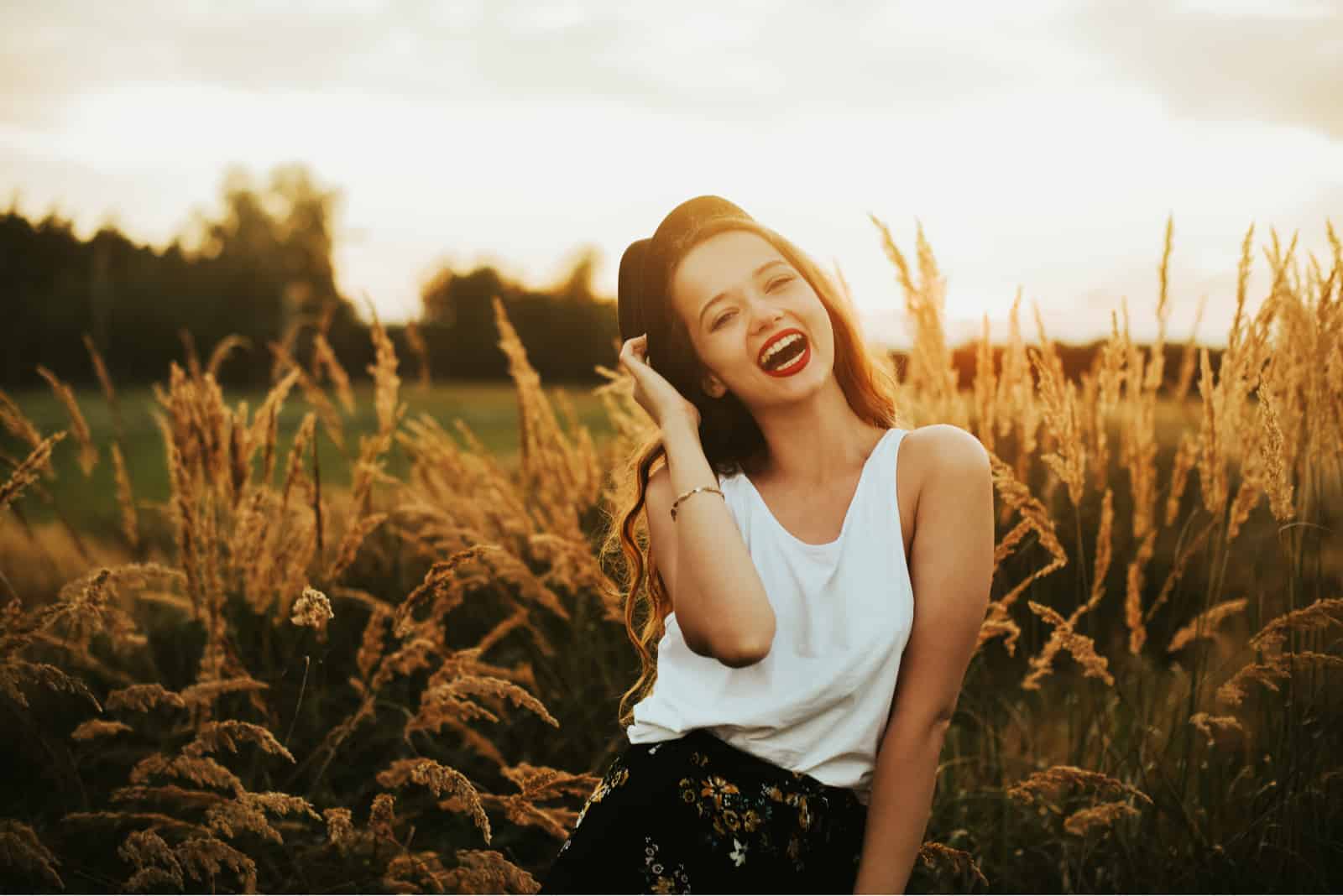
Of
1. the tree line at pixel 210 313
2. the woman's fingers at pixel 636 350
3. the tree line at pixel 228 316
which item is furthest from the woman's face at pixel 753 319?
the tree line at pixel 210 313

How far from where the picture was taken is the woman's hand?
1.71 m

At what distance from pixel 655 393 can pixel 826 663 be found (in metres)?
0.53

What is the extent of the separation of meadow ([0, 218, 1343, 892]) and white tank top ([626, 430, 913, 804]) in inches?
17.4

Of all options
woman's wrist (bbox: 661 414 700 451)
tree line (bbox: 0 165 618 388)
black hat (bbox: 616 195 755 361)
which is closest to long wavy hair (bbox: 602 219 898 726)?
black hat (bbox: 616 195 755 361)

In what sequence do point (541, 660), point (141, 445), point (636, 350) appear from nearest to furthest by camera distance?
1. point (636, 350)
2. point (541, 660)
3. point (141, 445)

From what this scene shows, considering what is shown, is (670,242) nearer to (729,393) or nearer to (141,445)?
(729,393)

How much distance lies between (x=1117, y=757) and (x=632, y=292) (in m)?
1.60

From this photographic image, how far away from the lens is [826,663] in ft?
4.99

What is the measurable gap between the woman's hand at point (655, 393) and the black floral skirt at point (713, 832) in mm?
509

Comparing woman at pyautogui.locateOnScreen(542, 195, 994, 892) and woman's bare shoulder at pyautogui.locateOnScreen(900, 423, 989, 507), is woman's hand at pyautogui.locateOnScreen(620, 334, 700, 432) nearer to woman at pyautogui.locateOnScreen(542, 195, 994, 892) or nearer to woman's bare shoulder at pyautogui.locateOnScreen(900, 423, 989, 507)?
woman at pyautogui.locateOnScreen(542, 195, 994, 892)

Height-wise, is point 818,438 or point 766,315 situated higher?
point 766,315

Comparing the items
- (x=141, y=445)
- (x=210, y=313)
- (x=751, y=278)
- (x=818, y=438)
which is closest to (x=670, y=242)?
(x=751, y=278)

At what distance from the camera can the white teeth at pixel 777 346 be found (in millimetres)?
1628

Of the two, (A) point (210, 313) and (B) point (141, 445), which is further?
(A) point (210, 313)
